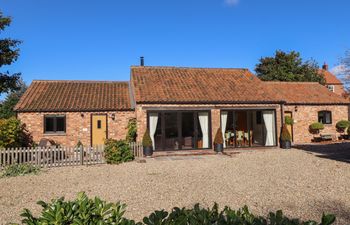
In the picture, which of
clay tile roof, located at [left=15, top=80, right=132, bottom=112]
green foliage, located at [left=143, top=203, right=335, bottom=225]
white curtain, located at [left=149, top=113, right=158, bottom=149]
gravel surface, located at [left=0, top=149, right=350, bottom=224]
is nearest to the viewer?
green foliage, located at [left=143, top=203, right=335, bottom=225]

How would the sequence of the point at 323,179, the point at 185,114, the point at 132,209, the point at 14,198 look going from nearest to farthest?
the point at 132,209
the point at 14,198
the point at 323,179
the point at 185,114

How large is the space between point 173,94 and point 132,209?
1116 centimetres

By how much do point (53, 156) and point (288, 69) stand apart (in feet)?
106

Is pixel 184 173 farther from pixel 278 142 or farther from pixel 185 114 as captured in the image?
pixel 278 142

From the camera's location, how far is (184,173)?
35.2 feet

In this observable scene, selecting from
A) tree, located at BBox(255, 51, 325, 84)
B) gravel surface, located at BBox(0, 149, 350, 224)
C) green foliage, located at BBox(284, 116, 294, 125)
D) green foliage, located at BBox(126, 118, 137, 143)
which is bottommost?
gravel surface, located at BBox(0, 149, 350, 224)

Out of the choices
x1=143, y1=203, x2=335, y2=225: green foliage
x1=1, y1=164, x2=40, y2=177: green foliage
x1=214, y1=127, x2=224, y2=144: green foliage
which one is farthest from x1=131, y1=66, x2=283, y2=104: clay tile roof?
x1=143, y1=203, x2=335, y2=225: green foliage

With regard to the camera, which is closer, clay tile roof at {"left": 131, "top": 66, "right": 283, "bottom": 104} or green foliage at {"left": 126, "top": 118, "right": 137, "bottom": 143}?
clay tile roof at {"left": 131, "top": 66, "right": 283, "bottom": 104}

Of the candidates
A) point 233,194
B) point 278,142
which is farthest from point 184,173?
point 278,142

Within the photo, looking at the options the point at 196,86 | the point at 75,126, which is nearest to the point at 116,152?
the point at 75,126

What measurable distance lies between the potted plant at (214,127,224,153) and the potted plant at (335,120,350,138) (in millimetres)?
12087

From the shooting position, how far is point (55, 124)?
59.6 feet

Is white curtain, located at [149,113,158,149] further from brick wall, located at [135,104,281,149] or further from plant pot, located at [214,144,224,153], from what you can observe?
plant pot, located at [214,144,224,153]

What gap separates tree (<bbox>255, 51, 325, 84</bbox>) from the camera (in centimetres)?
3612
